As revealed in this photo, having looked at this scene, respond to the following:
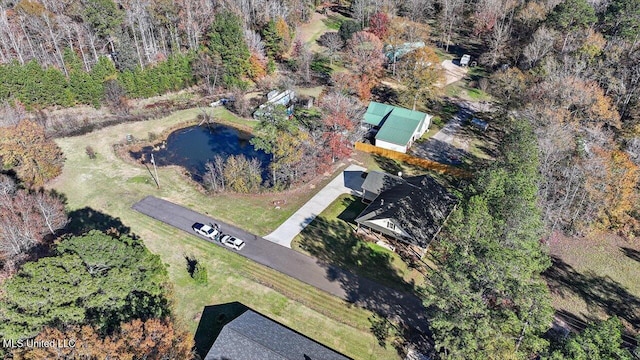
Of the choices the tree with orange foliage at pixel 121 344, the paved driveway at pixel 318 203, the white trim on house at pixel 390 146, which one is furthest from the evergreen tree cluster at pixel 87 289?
the white trim on house at pixel 390 146

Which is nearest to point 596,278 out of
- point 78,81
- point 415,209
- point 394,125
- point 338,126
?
point 415,209

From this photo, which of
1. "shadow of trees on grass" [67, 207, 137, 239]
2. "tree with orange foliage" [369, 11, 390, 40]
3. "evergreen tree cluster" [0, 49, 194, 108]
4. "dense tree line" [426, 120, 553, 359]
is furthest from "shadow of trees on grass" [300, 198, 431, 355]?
"tree with orange foliage" [369, 11, 390, 40]

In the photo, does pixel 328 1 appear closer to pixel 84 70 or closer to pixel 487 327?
pixel 84 70

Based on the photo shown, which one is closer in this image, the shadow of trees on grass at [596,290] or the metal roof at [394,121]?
the shadow of trees on grass at [596,290]

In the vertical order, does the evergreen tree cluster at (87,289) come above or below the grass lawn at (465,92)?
above

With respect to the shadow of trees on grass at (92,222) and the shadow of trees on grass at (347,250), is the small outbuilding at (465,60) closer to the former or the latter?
the shadow of trees on grass at (347,250)

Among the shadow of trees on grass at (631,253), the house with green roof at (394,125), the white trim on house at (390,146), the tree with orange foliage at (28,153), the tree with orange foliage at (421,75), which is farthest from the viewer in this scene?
the tree with orange foliage at (421,75)
